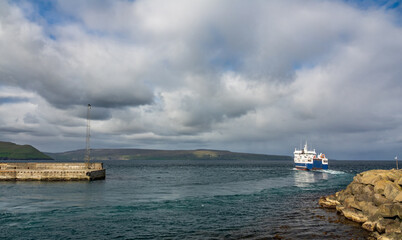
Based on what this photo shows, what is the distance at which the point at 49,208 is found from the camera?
45.5 m

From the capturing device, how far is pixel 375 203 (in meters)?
35.5

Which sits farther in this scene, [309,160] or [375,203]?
[309,160]

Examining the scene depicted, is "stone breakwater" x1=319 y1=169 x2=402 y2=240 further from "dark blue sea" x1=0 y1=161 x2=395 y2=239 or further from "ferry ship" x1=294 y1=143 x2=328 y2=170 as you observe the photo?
"ferry ship" x1=294 y1=143 x2=328 y2=170

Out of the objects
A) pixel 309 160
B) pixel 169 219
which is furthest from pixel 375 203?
pixel 309 160

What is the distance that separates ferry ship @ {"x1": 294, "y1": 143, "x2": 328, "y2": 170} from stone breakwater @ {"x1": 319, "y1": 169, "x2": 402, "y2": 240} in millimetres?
120906

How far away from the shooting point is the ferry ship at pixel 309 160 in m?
161

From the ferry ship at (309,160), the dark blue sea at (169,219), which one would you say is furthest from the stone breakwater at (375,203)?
the ferry ship at (309,160)

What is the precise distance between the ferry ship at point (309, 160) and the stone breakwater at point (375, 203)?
121 m

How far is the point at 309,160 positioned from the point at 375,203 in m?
135

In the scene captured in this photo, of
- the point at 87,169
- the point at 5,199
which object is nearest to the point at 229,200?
the point at 5,199

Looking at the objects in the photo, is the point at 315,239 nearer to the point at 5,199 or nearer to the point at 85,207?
the point at 85,207

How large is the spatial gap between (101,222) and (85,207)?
41.3 ft

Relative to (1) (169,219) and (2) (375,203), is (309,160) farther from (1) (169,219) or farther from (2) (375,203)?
(1) (169,219)

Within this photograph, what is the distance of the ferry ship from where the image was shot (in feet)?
529
